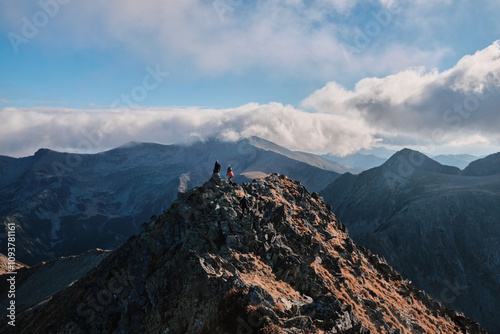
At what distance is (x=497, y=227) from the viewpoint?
159 m

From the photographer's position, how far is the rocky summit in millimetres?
21969

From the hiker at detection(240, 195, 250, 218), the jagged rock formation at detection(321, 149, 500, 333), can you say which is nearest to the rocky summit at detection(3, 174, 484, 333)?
the hiker at detection(240, 195, 250, 218)

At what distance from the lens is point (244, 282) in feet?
80.3

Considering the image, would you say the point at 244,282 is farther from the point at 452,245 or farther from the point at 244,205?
the point at 452,245

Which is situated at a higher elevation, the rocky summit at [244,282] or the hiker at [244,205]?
the hiker at [244,205]

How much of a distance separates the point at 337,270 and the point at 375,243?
457ft

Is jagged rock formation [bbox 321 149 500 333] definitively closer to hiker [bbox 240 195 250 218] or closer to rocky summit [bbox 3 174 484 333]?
rocky summit [bbox 3 174 484 333]

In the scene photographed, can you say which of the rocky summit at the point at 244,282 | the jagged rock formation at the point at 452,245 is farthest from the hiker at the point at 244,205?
the jagged rock formation at the point at 452,245

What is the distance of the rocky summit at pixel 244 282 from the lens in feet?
72.1

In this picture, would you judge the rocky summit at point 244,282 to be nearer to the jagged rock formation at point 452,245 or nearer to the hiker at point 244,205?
the hiker at point 244,205

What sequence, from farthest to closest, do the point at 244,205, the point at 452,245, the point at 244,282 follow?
the point at 452,245
the point at 244,205
the point at 244,282

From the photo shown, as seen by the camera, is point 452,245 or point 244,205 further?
point 452,245

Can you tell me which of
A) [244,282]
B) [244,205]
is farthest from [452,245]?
[244,282]

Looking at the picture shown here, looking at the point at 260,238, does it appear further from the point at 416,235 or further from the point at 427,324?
the point at 416,235
